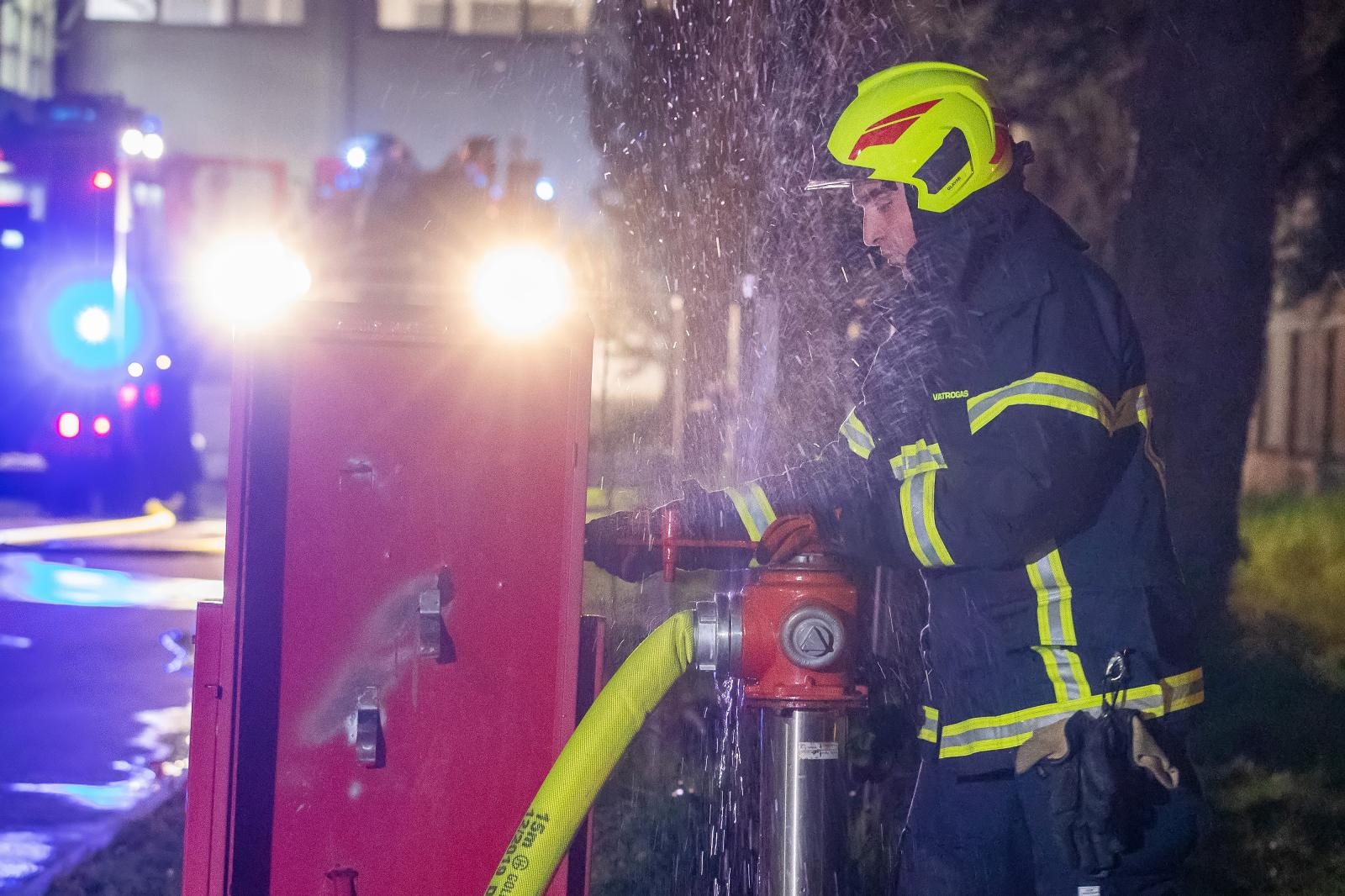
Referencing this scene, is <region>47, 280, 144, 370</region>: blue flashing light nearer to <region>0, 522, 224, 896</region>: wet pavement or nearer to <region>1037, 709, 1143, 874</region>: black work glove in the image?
<region>0, 522, 224, 896</region>: wet pavement

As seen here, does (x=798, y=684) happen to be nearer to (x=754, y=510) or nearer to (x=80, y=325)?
(x=754, y=510)

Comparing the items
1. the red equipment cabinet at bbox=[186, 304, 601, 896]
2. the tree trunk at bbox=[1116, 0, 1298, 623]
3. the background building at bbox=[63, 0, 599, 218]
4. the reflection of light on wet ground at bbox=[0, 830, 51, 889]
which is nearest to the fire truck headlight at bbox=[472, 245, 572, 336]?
the red equipment cabinet at bbox=[186, 304, 601, 896]

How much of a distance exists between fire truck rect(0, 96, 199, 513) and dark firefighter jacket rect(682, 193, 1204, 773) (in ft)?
35.1

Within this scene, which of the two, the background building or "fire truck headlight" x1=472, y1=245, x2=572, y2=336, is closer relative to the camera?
"fire truck headlight" x1=472, y1=245, x2=572, y2=336

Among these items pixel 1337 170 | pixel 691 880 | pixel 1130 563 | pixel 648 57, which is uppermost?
pixel 648 57

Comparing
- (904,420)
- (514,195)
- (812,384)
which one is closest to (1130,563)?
(904,420)

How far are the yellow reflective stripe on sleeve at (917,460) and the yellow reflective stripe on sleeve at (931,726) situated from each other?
1.41ft

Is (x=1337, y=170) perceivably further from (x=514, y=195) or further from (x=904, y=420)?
(x=904, y=420)

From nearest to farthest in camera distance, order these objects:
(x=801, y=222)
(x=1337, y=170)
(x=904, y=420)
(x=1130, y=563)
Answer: (x=1130, y=563) < (x=904, y=420) < (x=801, y=222) < (x=1337, y=170)

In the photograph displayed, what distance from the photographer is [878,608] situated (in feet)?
9.11

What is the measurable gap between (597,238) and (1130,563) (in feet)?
33.4

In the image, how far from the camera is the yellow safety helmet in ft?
7.63

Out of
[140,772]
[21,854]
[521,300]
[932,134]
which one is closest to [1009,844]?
[932,134]

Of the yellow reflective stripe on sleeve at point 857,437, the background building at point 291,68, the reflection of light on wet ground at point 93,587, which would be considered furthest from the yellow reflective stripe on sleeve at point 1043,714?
the background building at point 291,68
